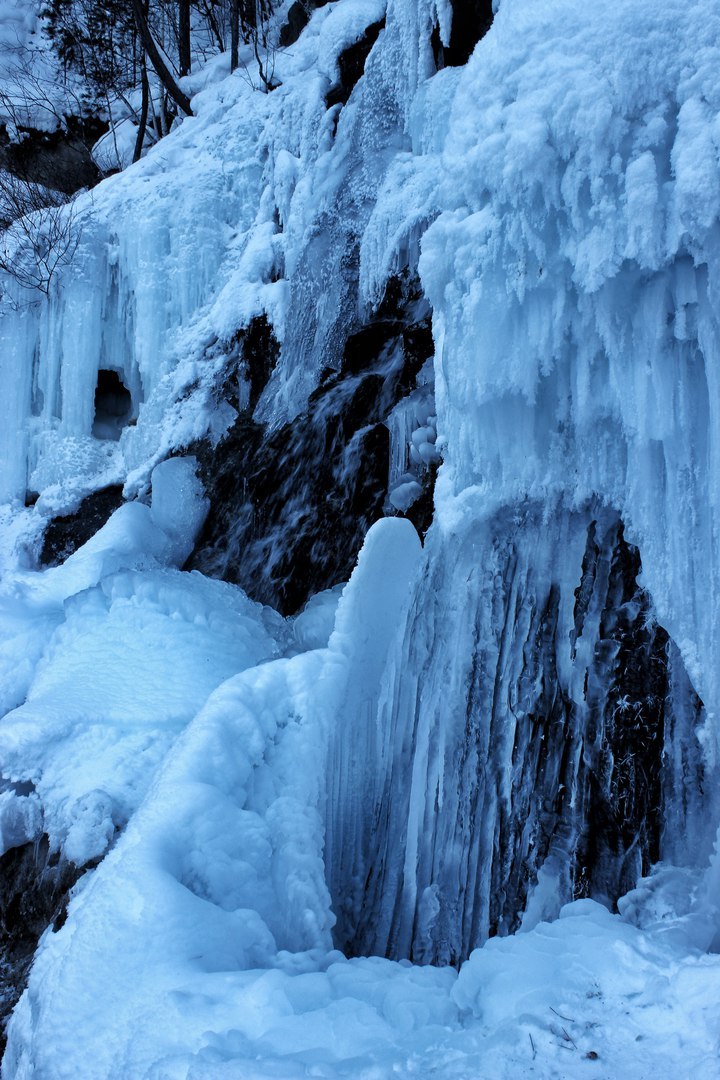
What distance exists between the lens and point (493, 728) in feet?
11.2

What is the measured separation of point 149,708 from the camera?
4.57 metres

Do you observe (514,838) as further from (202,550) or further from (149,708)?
(202,550)

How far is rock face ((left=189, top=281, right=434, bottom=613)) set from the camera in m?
6.34

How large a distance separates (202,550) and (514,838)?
4660 mm

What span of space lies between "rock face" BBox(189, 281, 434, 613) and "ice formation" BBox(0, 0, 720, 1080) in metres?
1.56

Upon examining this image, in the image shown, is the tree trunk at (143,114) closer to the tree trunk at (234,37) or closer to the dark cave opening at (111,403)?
the tree trunk at (234,37)

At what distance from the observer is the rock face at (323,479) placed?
634cm

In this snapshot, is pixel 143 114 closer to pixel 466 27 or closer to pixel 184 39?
pixel 184 39

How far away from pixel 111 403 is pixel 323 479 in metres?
3.99

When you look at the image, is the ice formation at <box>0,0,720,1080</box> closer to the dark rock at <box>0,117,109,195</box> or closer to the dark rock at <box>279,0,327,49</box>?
the dark rock at <box>279,0,327,49</box>

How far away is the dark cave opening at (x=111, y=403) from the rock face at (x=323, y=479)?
257 centimetres

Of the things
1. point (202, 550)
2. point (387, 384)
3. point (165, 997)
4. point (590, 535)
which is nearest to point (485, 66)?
point (590, 535)

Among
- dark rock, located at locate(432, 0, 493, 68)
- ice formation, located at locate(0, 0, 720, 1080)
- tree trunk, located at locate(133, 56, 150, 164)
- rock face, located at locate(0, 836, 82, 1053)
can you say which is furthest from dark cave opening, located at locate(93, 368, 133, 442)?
rock face, located at locate(0, 836, 82, 1053)

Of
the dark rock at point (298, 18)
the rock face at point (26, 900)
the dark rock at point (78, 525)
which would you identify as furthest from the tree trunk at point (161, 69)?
the rock face at point (26, 900)
